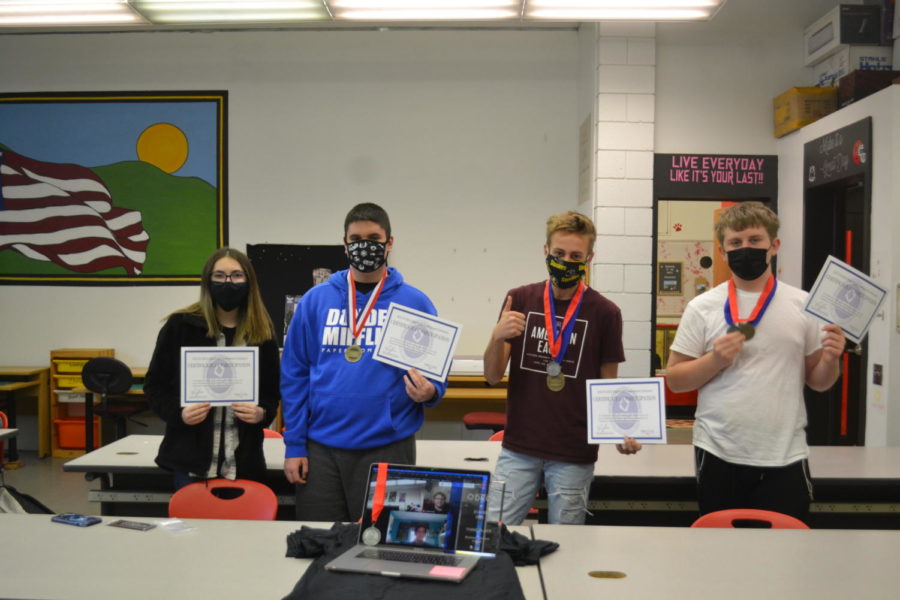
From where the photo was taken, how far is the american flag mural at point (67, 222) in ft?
21.8

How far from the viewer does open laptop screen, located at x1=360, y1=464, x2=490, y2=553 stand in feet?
6.07

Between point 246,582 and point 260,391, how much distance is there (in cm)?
112

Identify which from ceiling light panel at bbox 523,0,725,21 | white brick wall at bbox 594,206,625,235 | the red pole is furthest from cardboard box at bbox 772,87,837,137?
ceiling light panel at bbox 523,0,725,21

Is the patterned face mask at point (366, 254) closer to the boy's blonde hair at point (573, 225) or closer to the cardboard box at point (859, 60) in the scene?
the boy's blonde hair at point (573, 225)

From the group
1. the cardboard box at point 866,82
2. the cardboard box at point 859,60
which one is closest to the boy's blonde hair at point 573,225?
the cardboard box at point 866,82

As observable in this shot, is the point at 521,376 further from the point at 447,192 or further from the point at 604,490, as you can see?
the point at 447,192

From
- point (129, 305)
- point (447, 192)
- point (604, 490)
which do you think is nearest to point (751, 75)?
point (447, 192)

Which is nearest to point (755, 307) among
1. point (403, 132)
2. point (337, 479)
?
point (337, 479)

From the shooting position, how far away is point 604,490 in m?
3.10

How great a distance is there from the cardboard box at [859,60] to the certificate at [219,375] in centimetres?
449

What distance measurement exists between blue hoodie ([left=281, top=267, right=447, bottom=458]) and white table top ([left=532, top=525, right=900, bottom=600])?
0.64 metres

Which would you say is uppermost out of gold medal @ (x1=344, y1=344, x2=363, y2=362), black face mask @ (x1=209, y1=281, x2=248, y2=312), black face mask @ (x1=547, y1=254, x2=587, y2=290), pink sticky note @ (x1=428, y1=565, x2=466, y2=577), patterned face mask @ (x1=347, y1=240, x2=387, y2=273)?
patterned face mask @ (x1=347, y1=240, x2=387, y2=273)

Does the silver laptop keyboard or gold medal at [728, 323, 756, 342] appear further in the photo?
gold medal at [728, 323, 756, 342]

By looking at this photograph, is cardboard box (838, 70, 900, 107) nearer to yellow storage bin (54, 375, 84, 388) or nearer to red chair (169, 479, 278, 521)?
red chair (169, 479, 278, 521)
